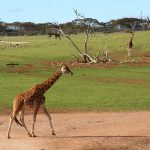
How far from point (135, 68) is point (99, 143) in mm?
21806

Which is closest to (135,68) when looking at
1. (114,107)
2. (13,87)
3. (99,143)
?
(13,87)

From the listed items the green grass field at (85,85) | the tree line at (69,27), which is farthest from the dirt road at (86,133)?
the tree line at (69,27)

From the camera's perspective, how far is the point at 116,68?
35750 millimetres

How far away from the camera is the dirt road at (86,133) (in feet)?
Result: 45.5

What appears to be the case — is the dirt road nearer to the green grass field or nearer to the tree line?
the green grass field

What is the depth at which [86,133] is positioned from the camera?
15.5 metres

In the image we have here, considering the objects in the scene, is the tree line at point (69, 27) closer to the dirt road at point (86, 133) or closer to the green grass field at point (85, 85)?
the green grass field at point (85, 85)

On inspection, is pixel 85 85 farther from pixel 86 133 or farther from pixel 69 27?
pixel 69 27

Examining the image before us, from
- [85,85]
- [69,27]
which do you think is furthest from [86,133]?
[69,27]

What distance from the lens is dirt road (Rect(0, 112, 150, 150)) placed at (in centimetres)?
1387

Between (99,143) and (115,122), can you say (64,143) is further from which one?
(115,122)

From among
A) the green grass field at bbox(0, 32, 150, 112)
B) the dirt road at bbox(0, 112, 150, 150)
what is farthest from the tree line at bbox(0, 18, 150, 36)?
the dirt road at bbox(0, 112, 150, 150)

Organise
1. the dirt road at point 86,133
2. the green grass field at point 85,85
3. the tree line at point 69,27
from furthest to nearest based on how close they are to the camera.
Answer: the tree line at point 69,27, the green grass field at point 85,85, the dirt road at point 86,133

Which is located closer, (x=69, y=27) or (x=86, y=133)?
(x=86, y=133)
